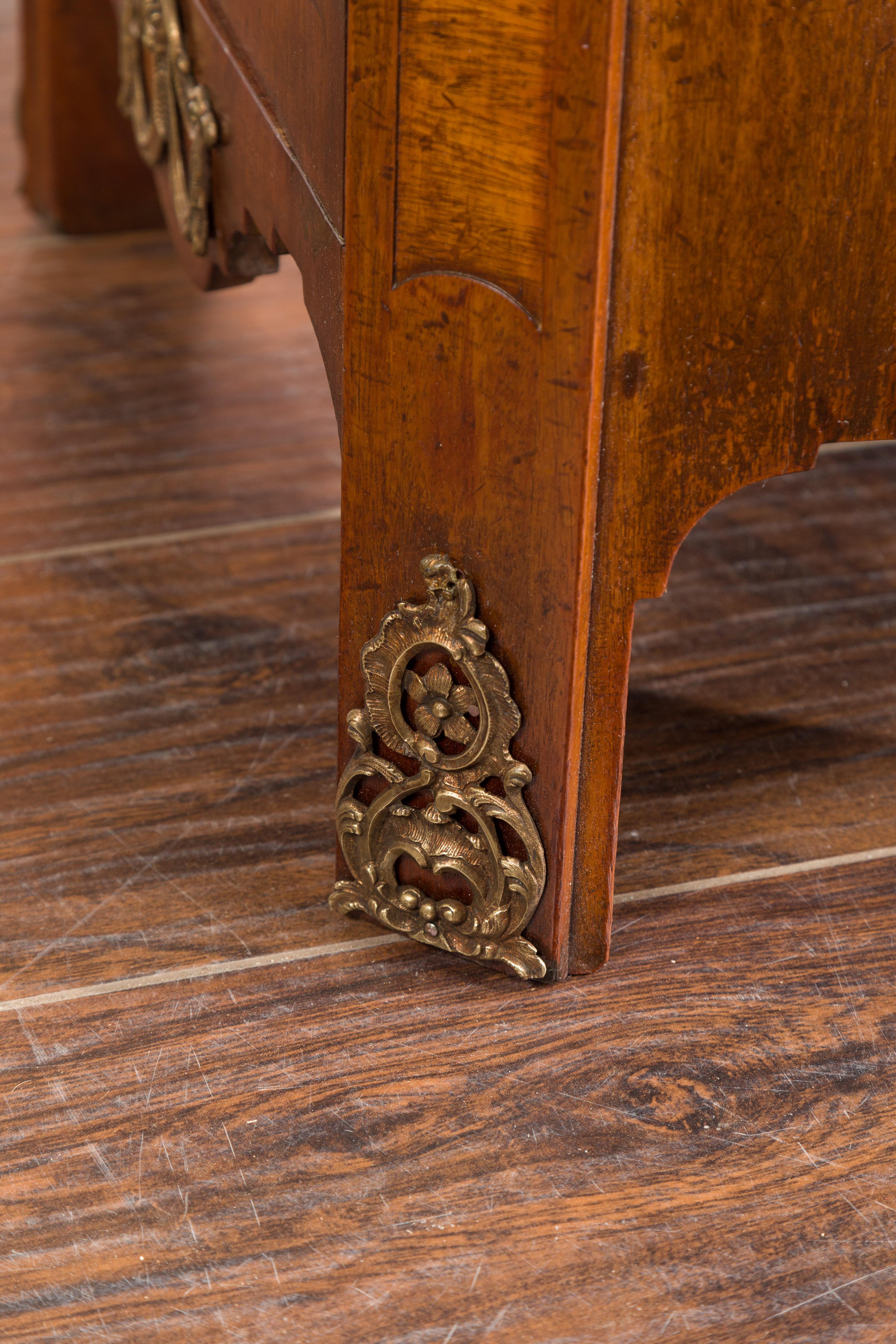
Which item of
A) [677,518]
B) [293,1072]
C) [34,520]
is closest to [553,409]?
[677,518]

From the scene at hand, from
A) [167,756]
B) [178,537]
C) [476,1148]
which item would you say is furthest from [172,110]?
[476,1148]

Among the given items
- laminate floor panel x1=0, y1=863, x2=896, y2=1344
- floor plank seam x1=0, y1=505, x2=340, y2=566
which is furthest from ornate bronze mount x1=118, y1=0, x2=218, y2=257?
laminate floor panel x1=0, y1=863, x2=896, y2=1344

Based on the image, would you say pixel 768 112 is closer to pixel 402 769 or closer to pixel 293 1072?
pixel 402 769

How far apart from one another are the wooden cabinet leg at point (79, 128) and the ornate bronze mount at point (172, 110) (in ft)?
1.63

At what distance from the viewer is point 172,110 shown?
1265mm

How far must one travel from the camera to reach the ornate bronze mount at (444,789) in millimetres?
848

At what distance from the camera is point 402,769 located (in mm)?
899

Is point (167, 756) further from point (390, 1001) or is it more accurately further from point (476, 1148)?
point (476, 1148)

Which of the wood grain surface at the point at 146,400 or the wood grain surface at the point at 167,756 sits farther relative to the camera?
the wood grain surface at the point at 146,400

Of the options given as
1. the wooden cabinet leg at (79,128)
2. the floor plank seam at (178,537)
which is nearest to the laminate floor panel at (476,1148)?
Result: the floor plank seam at (178,537)

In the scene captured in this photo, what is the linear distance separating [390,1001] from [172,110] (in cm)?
74

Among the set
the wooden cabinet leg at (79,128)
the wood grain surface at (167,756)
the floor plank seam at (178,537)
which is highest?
the wooden cabinet leg at (79,128)

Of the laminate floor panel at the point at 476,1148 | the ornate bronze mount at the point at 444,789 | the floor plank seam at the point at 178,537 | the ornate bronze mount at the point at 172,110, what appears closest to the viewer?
the laminate floor panel at the point at 476,1148

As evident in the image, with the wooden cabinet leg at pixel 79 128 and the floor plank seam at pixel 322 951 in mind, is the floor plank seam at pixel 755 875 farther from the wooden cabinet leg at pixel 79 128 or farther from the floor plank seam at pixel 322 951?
the wooden cabinet leg at pixel 79 128
